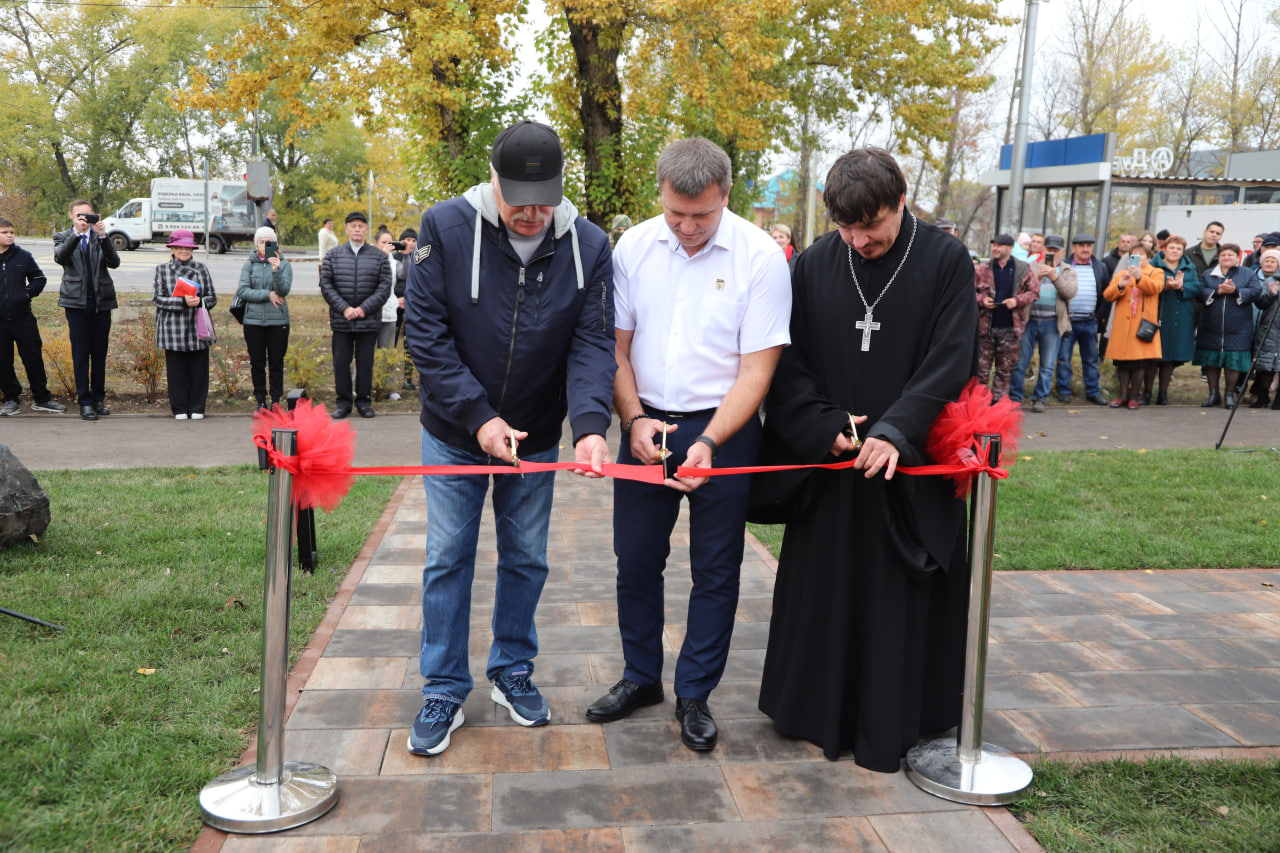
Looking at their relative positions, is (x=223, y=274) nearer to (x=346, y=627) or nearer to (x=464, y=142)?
(x=464, y=142)

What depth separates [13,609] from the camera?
456 cm

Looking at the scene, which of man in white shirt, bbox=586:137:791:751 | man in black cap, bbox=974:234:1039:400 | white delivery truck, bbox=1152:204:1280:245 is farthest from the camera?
white delivery truck, bbox=1152:204:1280:245

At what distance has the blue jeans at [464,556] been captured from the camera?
3.54 meters

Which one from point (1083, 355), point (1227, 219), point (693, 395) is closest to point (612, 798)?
point (693, 395)

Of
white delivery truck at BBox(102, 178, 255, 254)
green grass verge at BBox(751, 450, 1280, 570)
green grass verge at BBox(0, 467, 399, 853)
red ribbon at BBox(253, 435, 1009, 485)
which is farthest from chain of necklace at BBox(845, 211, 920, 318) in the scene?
white delivery truck at BBox(102, 178, 255, 254)

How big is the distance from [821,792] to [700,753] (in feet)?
1.51

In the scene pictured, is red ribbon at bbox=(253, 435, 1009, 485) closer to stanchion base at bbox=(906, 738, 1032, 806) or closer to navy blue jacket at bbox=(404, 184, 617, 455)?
navy blue jacket at bbox=(404, 184, 617, 455)

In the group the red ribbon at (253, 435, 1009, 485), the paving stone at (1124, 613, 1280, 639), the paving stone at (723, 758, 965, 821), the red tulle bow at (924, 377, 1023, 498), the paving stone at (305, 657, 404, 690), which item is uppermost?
the red tulle bow at (924, 377, 1023, 498)

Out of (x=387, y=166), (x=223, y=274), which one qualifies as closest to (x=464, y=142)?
(x=223, y=274)

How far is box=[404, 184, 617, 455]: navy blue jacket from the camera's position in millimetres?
3340

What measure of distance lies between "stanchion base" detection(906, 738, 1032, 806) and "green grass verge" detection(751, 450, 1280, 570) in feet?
8.57

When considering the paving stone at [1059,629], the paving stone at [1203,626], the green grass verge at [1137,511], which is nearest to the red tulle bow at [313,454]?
the paving stone at [1059,629]

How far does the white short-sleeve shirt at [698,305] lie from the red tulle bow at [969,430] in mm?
627

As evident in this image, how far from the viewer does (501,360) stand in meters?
3.41
